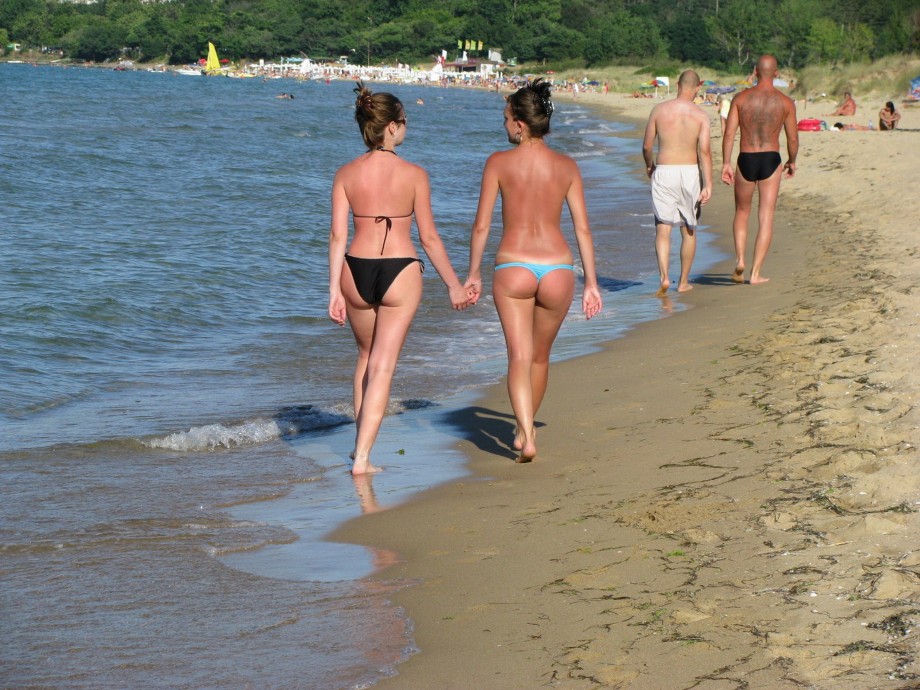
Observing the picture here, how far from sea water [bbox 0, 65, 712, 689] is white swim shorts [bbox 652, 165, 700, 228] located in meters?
0.84

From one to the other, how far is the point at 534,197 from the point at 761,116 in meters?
4.97

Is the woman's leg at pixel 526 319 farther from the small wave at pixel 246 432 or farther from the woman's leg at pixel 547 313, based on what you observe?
the small wave at pixel 246 432

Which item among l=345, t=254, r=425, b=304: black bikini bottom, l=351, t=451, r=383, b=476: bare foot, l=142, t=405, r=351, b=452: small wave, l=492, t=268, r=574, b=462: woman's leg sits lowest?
l=142, t=405, r=351, b=452: small wave

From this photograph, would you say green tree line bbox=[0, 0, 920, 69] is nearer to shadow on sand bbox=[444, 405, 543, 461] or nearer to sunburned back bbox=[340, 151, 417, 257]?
shadow on sand bbox=[444, 405, 543, 461]

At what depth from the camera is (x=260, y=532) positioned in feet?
15.2

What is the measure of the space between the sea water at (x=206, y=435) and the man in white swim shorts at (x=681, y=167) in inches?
25.5

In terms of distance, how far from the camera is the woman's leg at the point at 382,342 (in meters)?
5.26

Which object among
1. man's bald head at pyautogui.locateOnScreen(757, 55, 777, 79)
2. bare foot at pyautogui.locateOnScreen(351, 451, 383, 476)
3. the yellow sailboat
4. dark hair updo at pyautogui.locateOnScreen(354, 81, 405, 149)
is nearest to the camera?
dark hair updo at pyautogui.locateOnScreen(354, 81, 405, 149)

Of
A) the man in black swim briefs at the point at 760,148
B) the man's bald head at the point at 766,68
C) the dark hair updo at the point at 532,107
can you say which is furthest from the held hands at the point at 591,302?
the man's bald head at the point at 766,68

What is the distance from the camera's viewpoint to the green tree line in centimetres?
7569

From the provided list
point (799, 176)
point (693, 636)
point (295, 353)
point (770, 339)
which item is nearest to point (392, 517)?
point (693, 636)

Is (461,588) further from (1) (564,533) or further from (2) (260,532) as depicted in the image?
(2) (260,532)

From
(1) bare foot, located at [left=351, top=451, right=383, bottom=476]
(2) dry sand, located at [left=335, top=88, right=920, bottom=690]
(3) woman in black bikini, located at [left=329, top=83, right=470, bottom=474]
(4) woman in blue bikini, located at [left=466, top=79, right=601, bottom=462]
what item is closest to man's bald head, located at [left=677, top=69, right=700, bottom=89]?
(2) dry sand, located at [left=335, top=88, right=920, bottom=690]

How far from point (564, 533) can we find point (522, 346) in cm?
134
